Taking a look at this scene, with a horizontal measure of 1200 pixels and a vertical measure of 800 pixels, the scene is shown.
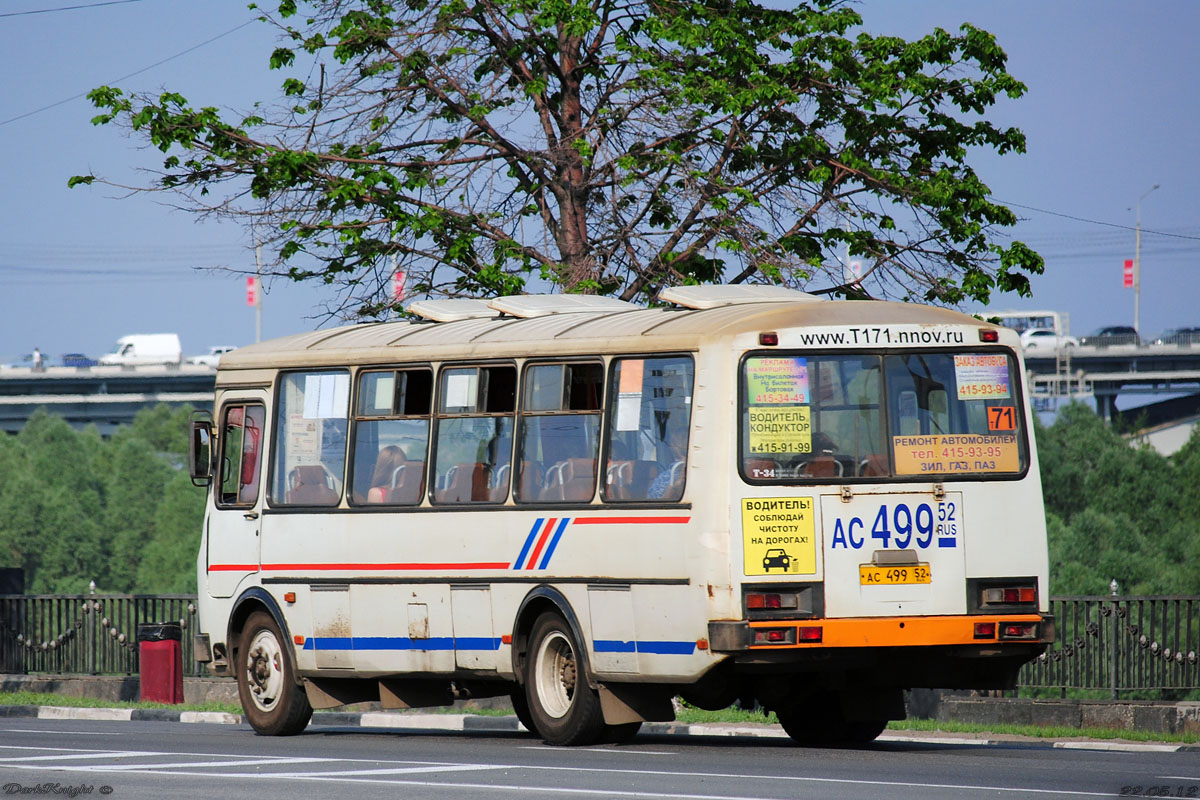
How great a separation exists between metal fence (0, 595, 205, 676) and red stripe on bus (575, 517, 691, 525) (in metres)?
10.8

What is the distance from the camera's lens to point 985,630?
1254cm

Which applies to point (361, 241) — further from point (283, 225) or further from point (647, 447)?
point (647, 447)

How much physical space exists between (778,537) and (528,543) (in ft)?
7.04

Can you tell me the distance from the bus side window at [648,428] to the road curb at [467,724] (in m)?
3.50

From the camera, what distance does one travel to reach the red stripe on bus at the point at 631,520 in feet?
41.1

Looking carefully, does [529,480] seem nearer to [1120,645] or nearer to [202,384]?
[1120,645]

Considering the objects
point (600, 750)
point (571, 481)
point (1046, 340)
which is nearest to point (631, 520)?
point (571, 481)

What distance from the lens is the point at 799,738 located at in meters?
14.5

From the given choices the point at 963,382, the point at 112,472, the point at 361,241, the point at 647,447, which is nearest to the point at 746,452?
the point at 647,447

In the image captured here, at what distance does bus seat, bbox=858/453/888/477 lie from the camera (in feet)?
41.2

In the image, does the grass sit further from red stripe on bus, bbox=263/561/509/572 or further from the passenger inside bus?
the passenger inside bus

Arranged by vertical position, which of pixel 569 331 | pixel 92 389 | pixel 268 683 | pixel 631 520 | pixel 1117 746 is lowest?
pixel 1117 746

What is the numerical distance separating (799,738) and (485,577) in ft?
8.71

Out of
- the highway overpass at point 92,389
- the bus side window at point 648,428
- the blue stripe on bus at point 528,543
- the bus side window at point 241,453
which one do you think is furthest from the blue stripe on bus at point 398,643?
the highway overpass at point 92,389
